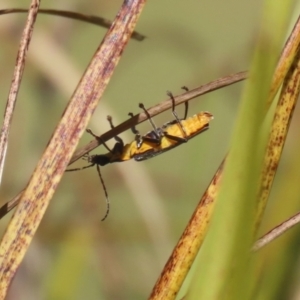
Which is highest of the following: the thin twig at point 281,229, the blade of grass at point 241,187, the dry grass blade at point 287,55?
the dry grass blade at point 287,55

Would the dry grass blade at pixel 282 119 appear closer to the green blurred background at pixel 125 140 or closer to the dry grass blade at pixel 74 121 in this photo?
the dry grass blade at pixel 74 121

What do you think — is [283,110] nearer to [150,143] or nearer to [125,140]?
[150,143]

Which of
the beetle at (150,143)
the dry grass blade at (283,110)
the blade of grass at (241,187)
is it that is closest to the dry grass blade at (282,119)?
the dry grass blade at (283,110)

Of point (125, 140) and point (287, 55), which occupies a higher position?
point (125, 140)

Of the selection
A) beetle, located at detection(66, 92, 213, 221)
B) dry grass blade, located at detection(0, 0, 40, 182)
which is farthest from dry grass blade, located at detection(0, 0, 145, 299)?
beetle, located at detection(66, 92, 213, 221)

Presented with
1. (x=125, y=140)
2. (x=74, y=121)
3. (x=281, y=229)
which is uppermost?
(x=125, y=140)

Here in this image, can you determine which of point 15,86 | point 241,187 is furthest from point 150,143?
point 241,187
